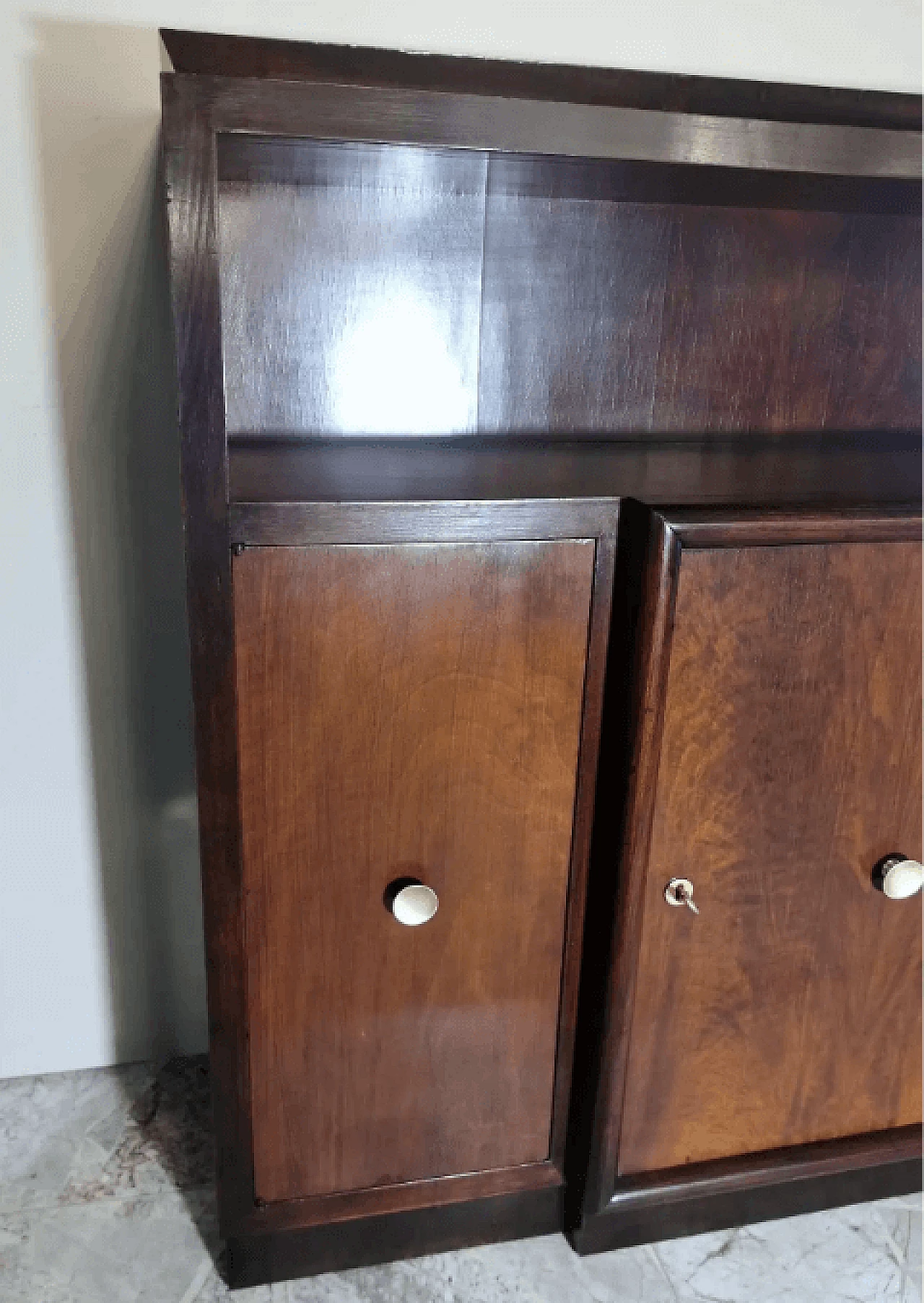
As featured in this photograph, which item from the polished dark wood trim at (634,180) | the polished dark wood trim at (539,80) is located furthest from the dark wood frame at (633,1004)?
the polished dark wood trim at (539,80)

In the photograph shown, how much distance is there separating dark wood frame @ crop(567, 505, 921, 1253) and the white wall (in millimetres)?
477

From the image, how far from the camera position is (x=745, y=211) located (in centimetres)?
95

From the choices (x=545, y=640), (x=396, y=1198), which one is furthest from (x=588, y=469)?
(x=396, y=1198)

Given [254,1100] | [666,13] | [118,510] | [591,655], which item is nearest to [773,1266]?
[254,1100]

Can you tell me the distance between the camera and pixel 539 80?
0.89 metres

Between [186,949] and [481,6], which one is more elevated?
[481,6]

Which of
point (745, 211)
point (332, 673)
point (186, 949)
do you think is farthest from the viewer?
point (186, 949)

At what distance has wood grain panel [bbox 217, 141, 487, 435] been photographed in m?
0.88

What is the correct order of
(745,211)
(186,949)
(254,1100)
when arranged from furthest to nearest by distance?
1. (186,949)
2. (745,211)
3. (254,1100)

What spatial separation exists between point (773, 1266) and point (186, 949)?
0.69m

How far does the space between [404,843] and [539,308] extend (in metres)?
0.50

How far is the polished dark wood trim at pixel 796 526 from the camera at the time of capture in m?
0.72

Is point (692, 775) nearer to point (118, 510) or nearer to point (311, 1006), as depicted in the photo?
point (311, 1006)

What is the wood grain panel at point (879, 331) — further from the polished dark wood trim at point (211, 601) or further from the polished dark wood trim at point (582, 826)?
the polished dark wood trim at point (211, 601)
